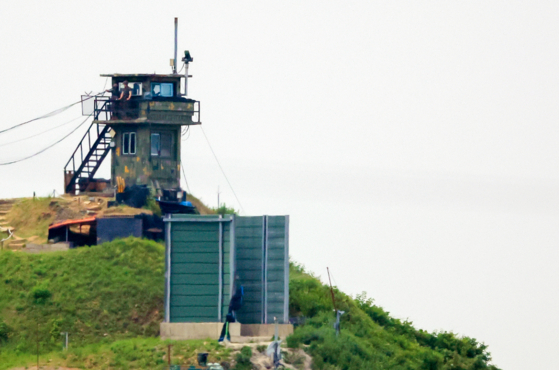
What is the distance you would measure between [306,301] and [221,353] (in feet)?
30.8

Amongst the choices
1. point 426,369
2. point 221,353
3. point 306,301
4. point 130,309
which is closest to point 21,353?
point 130,309

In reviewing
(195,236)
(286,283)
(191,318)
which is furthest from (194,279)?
(286,283)

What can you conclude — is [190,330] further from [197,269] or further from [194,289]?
[197,269]

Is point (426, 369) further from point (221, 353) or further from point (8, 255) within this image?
point (8, 255)

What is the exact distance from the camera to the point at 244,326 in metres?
51.8

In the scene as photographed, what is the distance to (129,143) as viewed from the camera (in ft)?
211

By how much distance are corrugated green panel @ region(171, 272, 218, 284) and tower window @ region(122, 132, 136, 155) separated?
1486 cm

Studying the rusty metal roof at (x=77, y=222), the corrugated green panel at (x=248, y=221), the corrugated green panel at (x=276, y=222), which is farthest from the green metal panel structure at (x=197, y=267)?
the rusty metal roof at (x=77, y=222)

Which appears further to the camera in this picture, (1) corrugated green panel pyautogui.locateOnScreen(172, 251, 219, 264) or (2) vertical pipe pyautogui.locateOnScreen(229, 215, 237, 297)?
(1) corrugated green panel pyautogui.locateOnScreen(172, 251, 219, 264)

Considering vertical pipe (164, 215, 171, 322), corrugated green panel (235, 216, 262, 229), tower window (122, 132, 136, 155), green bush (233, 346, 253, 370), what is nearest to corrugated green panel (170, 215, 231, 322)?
vertical pipe (164, 215, 171, 322)

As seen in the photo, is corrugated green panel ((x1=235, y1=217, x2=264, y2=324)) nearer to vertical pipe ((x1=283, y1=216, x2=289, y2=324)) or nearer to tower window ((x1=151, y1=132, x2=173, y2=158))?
vertical pipe ((x1=283, y1=216, x2=289, y2=324))

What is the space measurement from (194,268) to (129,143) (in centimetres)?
1525

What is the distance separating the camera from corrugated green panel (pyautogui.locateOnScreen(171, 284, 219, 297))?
5047 cm

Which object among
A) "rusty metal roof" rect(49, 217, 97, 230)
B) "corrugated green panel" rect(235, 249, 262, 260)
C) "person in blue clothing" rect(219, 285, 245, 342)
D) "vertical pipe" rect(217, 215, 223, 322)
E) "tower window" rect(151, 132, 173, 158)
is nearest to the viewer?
"person in blue clothing" rect(219, 285, 245, 342)
